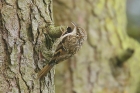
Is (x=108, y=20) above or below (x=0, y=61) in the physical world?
above

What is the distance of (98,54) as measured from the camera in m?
3.28

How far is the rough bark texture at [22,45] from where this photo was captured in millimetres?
1694

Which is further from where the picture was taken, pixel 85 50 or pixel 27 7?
pixel 85 50

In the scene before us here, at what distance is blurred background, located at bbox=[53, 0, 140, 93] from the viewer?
3.21m

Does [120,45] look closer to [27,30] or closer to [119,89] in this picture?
[119,89]

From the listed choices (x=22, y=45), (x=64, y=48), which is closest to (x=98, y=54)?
(x=64, y=48)

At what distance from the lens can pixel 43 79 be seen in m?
1.78

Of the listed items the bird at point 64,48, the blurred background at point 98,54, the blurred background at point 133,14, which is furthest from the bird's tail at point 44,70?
the blurred background at point 133,14

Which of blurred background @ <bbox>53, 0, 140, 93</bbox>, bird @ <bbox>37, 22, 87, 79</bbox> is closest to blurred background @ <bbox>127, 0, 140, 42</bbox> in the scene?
blurred background @ <bbox>53, 0, 140, 93</bbox>

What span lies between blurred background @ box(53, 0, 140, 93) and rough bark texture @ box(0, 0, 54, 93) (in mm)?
1416

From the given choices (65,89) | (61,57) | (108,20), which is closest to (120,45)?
(108,20)

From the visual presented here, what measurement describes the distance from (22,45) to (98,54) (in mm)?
1611

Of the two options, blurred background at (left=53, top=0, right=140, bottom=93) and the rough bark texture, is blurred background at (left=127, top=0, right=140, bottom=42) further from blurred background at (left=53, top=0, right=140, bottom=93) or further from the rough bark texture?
the rough bark texture

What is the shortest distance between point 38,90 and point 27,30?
0.25 meters
